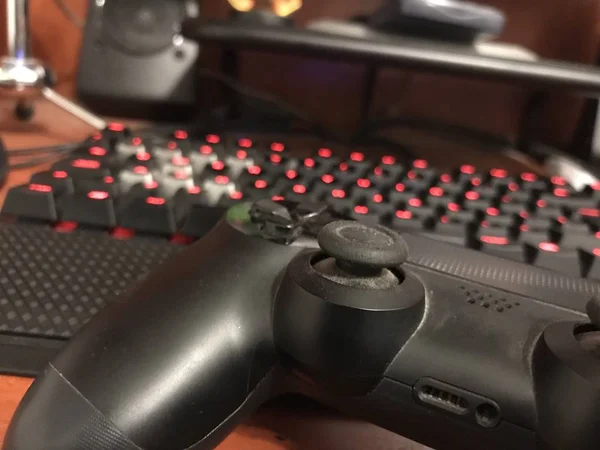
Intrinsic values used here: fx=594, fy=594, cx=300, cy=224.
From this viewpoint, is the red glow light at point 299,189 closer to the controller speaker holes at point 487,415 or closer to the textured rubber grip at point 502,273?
the textured rubber grip at point 502,273

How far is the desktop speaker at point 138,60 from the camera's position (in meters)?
0.72

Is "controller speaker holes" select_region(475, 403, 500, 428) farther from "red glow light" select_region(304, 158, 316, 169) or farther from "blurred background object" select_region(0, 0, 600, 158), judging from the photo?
"blurred background object" select_region(0, 0, 600, 158)

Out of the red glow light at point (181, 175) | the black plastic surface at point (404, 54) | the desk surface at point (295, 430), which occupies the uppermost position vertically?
the black plastic surface at point (404, 54)

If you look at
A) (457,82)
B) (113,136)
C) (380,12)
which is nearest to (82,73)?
(113,136)

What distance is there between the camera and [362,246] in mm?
250

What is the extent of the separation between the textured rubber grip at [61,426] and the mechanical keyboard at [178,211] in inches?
1.9

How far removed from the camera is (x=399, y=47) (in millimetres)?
575

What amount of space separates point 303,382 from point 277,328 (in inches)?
1.1

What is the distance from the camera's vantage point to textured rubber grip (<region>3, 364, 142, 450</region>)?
8.7 inches

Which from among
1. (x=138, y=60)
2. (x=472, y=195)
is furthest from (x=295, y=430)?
(x=138, y=60)

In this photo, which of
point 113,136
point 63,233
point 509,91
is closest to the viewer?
point 63,233

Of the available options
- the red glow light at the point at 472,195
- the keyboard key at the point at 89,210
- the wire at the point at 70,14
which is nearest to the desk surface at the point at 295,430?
the keyboard key at the point at 89,210

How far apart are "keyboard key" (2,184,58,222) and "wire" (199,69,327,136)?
40 centimetres

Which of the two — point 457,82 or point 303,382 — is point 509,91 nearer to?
point 457,82
